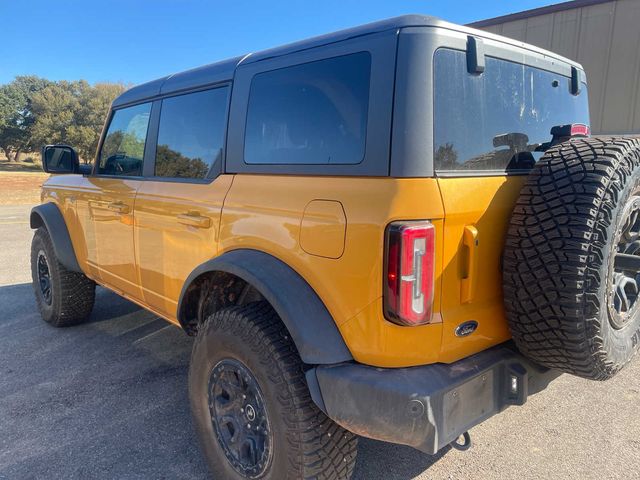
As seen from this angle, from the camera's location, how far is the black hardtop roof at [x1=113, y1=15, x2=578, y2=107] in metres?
1.89

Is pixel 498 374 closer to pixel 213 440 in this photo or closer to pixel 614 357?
pixel 614 357

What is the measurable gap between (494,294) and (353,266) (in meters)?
0.64

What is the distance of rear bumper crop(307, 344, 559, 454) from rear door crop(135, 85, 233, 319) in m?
1.06

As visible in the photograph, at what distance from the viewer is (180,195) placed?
2875 millimetres

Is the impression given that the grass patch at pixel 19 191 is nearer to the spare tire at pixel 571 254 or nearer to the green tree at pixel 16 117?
the spare tire at pixel 571 254

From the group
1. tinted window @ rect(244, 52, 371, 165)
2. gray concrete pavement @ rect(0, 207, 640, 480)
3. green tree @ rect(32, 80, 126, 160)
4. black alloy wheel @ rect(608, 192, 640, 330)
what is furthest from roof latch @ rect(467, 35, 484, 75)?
green tree @ rect(32, 80, 126, 160)

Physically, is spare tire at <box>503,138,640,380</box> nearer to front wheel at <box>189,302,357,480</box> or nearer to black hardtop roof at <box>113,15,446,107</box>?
black hardtop roof at <box>113,15,446,107</box>

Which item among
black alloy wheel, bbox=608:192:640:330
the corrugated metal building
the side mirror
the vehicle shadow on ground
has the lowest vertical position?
the vehicle shadow on ground

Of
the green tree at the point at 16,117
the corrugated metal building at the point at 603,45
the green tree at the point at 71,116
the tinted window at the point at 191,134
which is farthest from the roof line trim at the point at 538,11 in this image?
the green tree at the point at 16,117

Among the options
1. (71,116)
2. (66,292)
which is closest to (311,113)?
(66,292)

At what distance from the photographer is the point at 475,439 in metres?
2.83

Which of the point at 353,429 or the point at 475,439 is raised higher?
the point at 353,429

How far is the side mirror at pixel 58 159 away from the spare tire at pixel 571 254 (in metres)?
3.54

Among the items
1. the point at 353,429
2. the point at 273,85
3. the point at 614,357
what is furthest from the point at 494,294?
the point at 273,85
